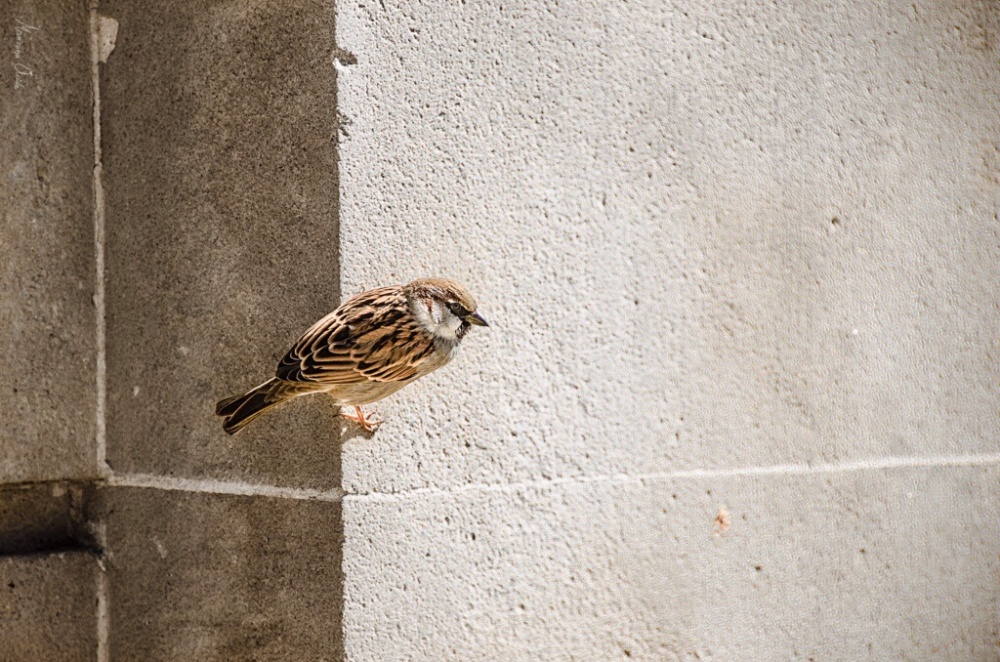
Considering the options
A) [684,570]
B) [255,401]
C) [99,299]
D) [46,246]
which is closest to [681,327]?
[684,570]

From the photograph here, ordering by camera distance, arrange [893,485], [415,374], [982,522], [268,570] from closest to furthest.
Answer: [415,374]
[268,570]
[893,485]
[982,522]

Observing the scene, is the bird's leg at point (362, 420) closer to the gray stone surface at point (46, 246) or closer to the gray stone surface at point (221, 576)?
the gray stone surface at point (221, 576)

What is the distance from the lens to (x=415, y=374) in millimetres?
2293

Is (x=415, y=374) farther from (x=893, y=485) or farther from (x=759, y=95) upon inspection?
(x=893, y=485)

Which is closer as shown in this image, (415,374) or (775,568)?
(415,374)

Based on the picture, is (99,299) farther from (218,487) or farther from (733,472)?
(733,472)

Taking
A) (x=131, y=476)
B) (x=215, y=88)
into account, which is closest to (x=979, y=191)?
(x=215, y=88)

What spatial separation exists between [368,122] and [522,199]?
50 centimetres

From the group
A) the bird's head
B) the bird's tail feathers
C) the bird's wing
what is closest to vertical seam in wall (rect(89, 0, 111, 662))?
A: the bird's tail feathers

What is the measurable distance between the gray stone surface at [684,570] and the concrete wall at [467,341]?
1cm

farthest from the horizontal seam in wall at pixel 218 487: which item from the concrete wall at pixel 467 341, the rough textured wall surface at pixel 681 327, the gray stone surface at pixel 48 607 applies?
the gray stone surface at pixel 48 607

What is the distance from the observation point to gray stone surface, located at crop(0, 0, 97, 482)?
2635mm

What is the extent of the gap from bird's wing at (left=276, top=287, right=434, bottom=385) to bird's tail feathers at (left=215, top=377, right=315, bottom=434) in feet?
0.10

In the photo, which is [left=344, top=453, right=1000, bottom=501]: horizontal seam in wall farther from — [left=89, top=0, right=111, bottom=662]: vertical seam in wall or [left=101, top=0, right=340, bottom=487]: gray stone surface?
[left=89, top=0, right=111, bottom=662]: vertical seam in wall
